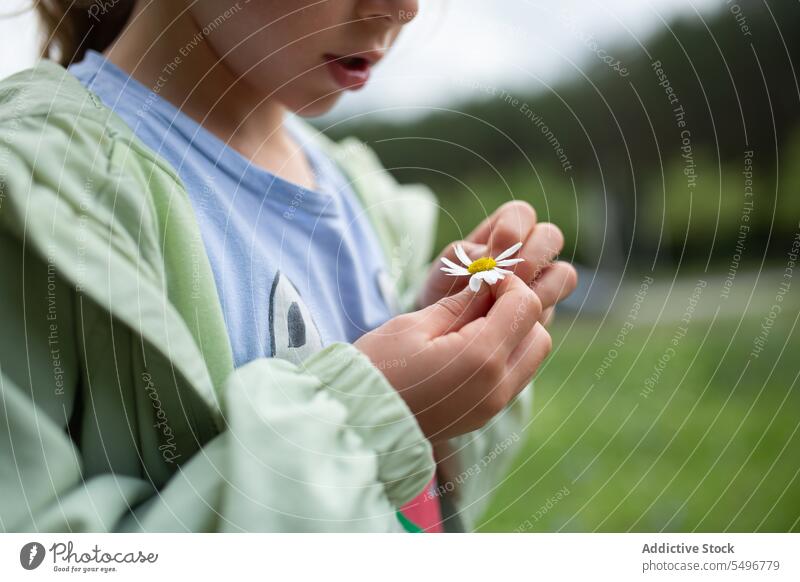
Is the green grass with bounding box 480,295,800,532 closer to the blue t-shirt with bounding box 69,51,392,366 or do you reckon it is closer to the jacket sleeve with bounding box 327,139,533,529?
the jacket sleeve with bounding box 327,139,533,529

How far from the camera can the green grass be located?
0.68 meters

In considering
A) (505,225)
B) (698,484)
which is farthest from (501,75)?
(698,484)

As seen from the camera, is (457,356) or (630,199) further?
(630,199)

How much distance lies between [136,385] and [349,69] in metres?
0.17

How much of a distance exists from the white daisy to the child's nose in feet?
0.37

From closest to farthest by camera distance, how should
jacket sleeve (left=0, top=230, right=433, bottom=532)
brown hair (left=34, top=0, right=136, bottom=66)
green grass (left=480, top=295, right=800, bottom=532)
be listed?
1. jacket sleeve (left=0, top=230, right=433, bottom=532)
2. brown hair (left=34, top=0, right=136, bottom=66)
3. green grass (left=480, top=295, right=800, bottom=532)

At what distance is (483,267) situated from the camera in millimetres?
359

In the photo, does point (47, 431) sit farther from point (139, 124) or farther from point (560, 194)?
point (560, 194)

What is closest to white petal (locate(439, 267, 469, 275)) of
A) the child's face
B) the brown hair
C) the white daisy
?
the white daisy

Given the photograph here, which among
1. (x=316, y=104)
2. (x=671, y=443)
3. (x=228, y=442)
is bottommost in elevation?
(x=671, y=443)

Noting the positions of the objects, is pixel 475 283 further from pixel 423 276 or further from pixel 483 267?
pixel 423 276

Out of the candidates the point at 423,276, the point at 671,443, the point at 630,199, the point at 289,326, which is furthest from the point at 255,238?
the point at 630,199

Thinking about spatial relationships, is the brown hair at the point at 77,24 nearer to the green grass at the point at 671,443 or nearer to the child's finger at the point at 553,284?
the child's finger at the point at 553,284
